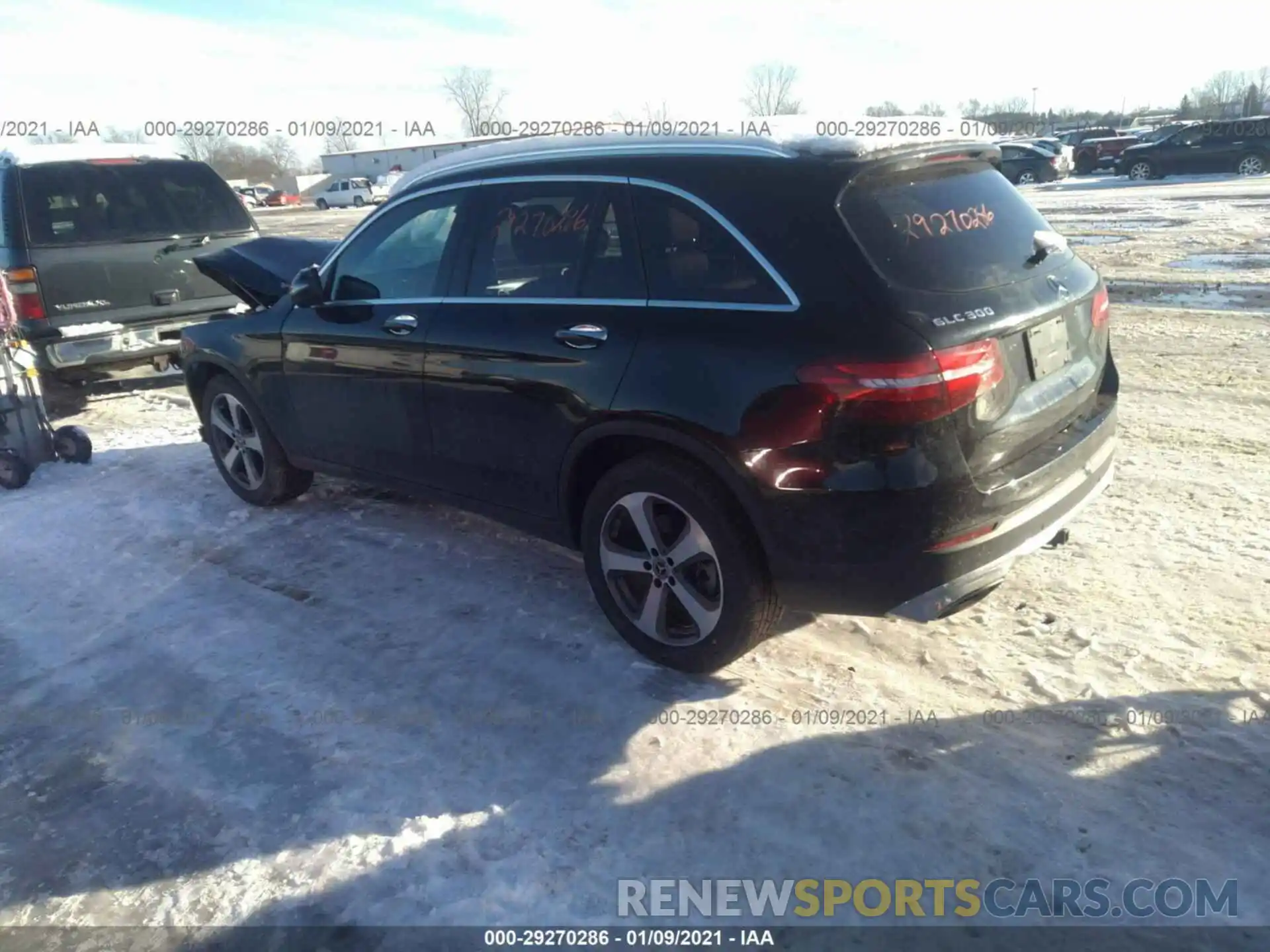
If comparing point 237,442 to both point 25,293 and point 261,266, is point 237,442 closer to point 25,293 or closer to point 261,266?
point 261,266

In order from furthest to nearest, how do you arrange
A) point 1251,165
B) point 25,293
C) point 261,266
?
1. point 1251,165
2. point 25,293
3. point 261,266

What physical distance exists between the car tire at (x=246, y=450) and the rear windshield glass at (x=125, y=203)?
2897 millimetres

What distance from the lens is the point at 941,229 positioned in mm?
Answer: 3334

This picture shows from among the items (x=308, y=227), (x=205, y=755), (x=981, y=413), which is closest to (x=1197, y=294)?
(x=981, y=413)

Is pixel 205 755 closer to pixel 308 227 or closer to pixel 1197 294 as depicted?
pixel 1197 294

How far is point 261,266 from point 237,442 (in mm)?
1227

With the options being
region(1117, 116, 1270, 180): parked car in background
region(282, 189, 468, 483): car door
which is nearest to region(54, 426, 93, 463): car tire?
region(282, 189, 468, 483): car door

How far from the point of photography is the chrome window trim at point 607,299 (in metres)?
3.25

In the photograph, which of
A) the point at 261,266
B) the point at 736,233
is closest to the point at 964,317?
the point at 736,233

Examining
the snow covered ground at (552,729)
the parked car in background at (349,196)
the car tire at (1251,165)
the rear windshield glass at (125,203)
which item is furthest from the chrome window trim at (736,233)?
the parked car in background at (349,196)

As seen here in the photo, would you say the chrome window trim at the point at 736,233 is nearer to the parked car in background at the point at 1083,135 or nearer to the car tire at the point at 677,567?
the car tire at the point at 677,567

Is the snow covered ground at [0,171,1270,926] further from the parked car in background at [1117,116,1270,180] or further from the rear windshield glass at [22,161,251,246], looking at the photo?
the parked car in background at [1117,116,1270,180]

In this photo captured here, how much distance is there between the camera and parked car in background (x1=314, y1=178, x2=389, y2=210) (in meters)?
53.5

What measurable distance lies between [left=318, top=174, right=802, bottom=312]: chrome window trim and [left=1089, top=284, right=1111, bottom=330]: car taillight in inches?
55.6
